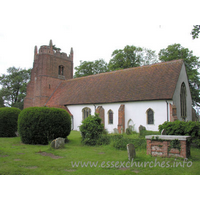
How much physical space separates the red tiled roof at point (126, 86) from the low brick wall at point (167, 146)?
11803mm

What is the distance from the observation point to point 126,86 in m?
25.3

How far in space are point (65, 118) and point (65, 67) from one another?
26153mm

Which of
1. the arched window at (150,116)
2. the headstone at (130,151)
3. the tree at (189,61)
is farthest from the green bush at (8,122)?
the tree at (189,61)

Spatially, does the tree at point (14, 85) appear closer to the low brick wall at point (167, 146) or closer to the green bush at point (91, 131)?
the green bush at point (91, 131)

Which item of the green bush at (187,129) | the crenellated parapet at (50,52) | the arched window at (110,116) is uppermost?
the crenellated parapet at (50,52)

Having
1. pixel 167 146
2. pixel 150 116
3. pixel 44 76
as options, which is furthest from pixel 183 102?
pixel 44 76

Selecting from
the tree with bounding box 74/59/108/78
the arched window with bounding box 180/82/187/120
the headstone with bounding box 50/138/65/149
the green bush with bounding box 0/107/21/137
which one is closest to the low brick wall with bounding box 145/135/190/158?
the headstone with bounding box 50/138/65/149

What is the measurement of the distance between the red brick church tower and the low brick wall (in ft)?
90.1

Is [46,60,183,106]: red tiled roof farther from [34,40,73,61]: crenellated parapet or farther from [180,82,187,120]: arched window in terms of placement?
[34,40,73,61]: crenellated parapet

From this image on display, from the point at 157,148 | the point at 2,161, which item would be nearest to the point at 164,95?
the point at 157,148

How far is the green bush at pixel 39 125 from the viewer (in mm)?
12680

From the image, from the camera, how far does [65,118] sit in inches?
547

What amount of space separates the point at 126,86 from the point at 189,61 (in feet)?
44.5

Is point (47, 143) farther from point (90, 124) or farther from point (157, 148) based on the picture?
point (157, 148)
